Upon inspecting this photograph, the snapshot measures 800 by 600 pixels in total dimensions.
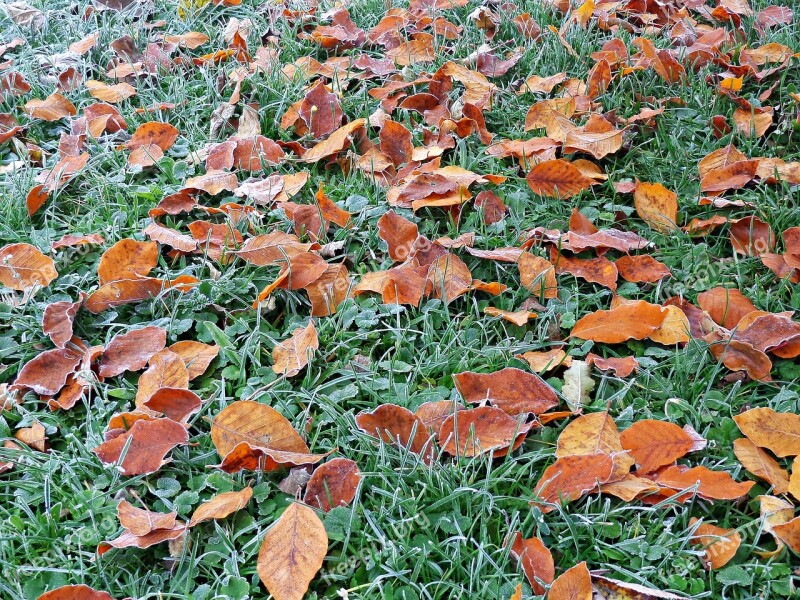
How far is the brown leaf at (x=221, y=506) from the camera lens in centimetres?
153

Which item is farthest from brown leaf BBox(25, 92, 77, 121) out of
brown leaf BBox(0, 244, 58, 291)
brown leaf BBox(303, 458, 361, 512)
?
brown leaf BBox(303, 458, 361, 512)

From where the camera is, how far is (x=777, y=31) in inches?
120

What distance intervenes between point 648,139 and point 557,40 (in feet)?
2.30

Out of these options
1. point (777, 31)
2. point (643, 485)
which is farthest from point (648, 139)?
point (643, 485)

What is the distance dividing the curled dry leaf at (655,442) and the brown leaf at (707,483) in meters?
0.05

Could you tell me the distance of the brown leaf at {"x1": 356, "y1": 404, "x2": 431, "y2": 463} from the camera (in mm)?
1645

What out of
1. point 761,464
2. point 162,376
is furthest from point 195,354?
point 761,464

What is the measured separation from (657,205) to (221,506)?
60.2 inches

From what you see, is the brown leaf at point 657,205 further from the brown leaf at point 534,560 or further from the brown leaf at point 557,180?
the brown leaf at point 534,560

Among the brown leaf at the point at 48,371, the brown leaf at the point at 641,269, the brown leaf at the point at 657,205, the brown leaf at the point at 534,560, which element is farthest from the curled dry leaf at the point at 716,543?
the brown leaf at the point at 48,371

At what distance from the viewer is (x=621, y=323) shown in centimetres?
192

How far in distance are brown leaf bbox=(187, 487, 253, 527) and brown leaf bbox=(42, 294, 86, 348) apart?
660 mm

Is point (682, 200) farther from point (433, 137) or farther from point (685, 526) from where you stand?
point (685, 526)

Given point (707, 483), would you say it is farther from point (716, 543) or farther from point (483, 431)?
point (483, 431)
